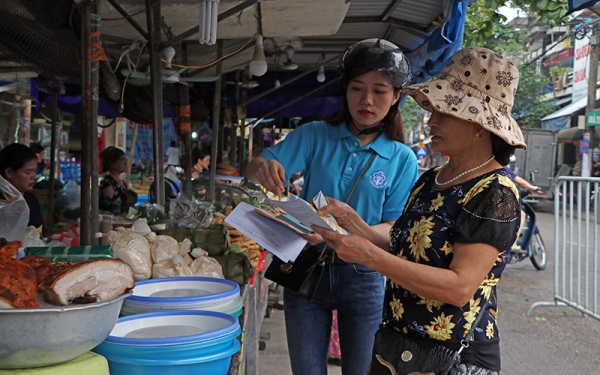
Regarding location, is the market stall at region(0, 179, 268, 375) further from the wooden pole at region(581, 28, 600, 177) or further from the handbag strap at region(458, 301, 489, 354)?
the wooden pole at region(581, 28, 600, 177)

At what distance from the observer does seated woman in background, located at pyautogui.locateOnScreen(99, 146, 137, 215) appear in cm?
699

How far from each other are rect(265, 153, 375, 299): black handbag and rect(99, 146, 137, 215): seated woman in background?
461cm

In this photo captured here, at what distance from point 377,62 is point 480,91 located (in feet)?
2.36

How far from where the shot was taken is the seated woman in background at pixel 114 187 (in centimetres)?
699

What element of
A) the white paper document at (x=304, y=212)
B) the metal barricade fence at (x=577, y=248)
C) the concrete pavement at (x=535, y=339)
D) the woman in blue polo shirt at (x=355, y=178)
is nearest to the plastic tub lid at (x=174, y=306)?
the white paper document at (x=304, y=212)

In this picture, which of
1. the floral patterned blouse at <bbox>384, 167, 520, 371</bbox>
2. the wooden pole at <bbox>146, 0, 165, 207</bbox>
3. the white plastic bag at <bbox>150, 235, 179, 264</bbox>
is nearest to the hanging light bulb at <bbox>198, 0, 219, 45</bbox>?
the wooden pole at <bbox>146, 0, 165, 207</bbox>

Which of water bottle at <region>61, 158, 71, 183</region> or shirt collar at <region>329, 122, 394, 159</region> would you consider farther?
water bottle at <region>61, 158, 71, 183</region>

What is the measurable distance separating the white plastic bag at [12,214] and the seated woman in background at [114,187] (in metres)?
4.14

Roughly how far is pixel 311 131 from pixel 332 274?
0.68m

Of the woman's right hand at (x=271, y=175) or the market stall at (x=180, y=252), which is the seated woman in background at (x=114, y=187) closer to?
the market stall at (x=180, y=252)

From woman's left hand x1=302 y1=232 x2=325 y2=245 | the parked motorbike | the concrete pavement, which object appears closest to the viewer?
woman's left hand x1=302 y1=232 x2=325 y2=245

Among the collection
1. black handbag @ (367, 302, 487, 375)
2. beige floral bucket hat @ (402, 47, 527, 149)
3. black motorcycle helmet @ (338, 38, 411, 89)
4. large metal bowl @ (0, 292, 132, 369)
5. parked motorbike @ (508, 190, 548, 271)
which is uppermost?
black motorcycle helmet @ (338, 38, 411, 89)

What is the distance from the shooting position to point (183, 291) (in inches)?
86.0

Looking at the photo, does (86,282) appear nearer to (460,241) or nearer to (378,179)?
(460,241)
